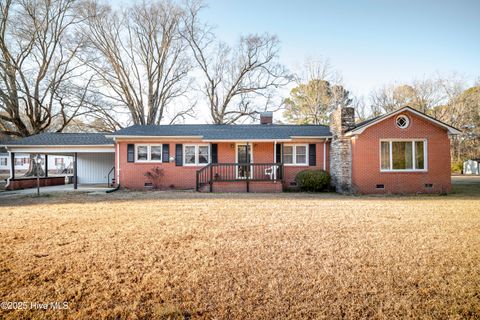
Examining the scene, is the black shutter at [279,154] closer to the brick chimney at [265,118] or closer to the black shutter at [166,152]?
the brick chimney at [265,118]

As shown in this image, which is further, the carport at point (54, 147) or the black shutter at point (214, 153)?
the carport at point (54, 147)

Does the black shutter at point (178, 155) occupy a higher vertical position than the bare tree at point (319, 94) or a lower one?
lower

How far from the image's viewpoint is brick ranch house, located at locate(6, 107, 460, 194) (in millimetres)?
12266

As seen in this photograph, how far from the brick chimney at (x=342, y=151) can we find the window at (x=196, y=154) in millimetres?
7397

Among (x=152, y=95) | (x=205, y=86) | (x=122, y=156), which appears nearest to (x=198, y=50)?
(x=205, y=86)

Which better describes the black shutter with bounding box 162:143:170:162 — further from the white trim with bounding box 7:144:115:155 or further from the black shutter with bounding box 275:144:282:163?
the black shutter with bounding box 275:144:282:163

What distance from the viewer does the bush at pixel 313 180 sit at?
13172 mm

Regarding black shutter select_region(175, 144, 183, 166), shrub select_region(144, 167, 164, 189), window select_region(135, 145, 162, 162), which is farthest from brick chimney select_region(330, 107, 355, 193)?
window select_region(135, 145, 162, 162)

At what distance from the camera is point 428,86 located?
3012 cm

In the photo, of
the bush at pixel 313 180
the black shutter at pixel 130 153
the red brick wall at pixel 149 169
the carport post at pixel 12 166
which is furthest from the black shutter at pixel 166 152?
the carport post at pixel 12 166

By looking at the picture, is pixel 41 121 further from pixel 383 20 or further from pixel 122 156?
pixel 383 20

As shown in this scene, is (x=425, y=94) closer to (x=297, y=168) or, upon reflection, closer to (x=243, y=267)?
(x=297, y=168)

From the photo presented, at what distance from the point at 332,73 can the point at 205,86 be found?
49.7 feet

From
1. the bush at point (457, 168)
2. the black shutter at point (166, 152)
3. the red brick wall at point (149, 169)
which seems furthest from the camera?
the bush at point (457, 168)
